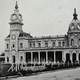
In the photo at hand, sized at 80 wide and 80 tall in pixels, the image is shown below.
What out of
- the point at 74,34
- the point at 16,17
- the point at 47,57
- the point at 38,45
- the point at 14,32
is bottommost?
the point at 47,57

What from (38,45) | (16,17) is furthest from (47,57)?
(16,17)

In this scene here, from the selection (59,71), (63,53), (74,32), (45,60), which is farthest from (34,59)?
(59,71)

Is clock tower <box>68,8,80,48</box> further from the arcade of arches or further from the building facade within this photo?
the arcade of arches

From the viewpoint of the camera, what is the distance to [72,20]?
86625mm

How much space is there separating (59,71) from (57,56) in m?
24.7

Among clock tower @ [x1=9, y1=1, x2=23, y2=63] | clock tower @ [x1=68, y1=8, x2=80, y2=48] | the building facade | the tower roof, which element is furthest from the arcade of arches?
the tower roof

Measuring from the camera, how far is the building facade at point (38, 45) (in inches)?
3314

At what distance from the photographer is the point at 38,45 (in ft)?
297

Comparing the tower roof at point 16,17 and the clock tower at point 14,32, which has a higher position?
the tower roof at point 16,17

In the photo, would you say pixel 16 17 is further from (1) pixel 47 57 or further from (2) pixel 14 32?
(1) pixel 47 57

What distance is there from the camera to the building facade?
276ft

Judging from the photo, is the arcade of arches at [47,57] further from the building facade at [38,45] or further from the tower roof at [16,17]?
the tower roof at [16,17]

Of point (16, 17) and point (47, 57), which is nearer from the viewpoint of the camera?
point (47, 57)

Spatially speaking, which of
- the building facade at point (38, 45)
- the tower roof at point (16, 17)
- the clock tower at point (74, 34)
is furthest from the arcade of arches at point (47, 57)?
the tower roof at point (16, 17)
